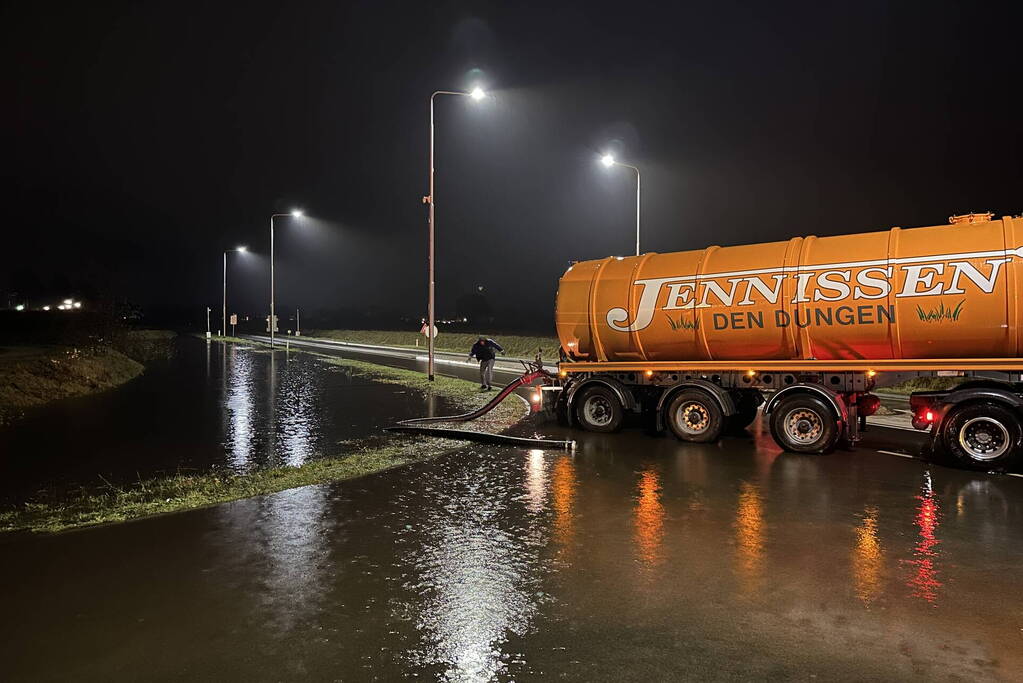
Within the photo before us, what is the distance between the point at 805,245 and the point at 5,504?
11.7 meters

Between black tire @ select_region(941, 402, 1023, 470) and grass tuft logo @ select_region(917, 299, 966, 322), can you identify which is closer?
black tire @ select_region(941, 402, 1023, 470)

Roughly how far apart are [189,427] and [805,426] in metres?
11.5

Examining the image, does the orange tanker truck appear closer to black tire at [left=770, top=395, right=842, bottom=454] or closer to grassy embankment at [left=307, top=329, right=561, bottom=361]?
black tire at [left=770, top=395, right=842, bottom=454]

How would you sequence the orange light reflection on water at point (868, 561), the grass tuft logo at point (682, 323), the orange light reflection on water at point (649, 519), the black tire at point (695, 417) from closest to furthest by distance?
the orange light reflection on water at point (868, 561) < the orange light reflection on water at point (649, 519) < the black tire at point (695, 417) < the grass tuft logo at point (682, 323)

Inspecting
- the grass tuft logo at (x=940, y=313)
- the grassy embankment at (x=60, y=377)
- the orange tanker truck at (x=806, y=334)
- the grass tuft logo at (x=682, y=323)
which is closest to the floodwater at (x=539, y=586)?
the orange tanker truck at (x=806, y=334)

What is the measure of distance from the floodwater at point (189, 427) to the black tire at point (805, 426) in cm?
725

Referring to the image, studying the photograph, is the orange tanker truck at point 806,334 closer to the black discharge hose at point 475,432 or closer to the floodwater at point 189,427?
the black discharge hose at point 475,432

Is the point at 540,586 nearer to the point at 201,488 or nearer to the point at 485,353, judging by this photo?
the point at 201,488

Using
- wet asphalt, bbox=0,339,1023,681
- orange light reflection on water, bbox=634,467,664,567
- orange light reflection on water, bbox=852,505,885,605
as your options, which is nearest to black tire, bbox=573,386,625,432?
orange light reflection on water, bbox=634,467,664,567

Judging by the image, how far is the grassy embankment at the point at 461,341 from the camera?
46.5 m

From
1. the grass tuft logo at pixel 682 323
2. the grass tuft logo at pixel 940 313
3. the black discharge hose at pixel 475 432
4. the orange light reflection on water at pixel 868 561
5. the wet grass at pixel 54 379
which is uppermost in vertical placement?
the grass tuft logo at pixel 940 313

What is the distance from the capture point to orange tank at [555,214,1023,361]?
10938 millimetres

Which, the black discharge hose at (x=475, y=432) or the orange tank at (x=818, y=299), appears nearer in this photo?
the orange tank at (x=818, y=299)

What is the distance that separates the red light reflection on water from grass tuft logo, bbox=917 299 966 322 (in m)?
3.01
